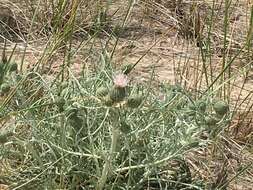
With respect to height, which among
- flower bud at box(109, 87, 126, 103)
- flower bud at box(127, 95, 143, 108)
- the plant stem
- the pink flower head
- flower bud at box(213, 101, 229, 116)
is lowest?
the plant stem

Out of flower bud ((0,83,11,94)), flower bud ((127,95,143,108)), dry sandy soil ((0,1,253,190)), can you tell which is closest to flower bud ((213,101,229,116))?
flower bud ((127,95,143,108))

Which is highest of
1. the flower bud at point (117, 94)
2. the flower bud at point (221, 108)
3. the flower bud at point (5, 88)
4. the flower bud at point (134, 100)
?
→ the flower bud at point (117, 94)

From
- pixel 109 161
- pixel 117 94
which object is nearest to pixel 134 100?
pixel 117 94

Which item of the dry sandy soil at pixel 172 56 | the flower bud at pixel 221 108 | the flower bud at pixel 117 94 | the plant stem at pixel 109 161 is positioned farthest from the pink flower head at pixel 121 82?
the dry sandy soil at pixel 172 56

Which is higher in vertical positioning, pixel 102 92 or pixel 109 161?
pixel 102 92

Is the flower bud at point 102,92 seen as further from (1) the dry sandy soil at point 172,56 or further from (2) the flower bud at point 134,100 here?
(1) the dry sandy soil at point 172,56

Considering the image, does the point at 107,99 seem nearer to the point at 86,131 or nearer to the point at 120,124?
the point at 120,124

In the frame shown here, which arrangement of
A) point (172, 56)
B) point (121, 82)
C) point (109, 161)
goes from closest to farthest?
point (121, 82)
point (109, 161)
point (172, 56)

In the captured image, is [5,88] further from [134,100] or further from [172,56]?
[172,56]

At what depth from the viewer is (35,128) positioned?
1.43m

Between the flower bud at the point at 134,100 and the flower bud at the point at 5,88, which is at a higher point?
the flower bud at the point at 134,100

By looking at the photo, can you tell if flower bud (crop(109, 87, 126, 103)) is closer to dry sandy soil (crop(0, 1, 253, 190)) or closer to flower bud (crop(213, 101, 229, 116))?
flower bud (crop(213, 101, 229, 116))

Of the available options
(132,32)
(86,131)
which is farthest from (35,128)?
(132,32)

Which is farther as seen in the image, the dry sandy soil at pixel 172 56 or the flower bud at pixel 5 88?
the dry sandy soil at pixel 172 56
